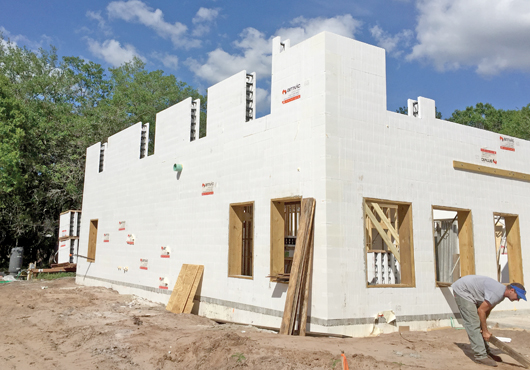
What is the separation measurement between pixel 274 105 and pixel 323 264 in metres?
3.73

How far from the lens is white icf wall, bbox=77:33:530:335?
8320 millimetres

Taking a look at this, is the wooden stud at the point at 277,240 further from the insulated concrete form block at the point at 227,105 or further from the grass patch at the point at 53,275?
the grass patch at the point at 53,275

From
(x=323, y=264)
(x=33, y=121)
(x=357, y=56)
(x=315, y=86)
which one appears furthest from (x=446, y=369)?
(x=33, y=121)

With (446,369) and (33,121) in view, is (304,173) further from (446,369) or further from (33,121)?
(33,121)

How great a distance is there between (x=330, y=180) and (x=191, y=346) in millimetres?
3844

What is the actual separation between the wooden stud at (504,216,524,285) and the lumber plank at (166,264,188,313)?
8.81 m

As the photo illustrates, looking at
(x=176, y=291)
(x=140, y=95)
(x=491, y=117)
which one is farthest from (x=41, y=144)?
(x=491, y=117)

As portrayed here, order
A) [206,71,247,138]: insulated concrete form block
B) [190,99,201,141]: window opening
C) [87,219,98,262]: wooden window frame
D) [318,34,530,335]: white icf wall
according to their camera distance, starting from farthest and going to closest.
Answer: [87,219,98,262]: wooden window frame → [190,99,201,141]: window opening → [206,71,247,138]: insulated concrete form block → [318,34,530,335]: white icf wall

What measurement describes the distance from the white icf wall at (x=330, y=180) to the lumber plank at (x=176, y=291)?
1.26 ft

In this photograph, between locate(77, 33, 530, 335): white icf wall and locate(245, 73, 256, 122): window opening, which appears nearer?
locate(77, 33, 530, 335): white icf wall

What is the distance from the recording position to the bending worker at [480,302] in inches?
257

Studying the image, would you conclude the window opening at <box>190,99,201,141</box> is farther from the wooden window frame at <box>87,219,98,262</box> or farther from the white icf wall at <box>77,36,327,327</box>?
the wooden window frame at <box>87,219,98,262</box>

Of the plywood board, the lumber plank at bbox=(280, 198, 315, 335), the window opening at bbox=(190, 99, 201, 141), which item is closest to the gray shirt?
the lumber plank at bbox=(280, 198, 315, 335)

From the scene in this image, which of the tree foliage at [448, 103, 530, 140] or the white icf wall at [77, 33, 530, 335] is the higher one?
the tree foliage at [448, 103, 530, 140]
